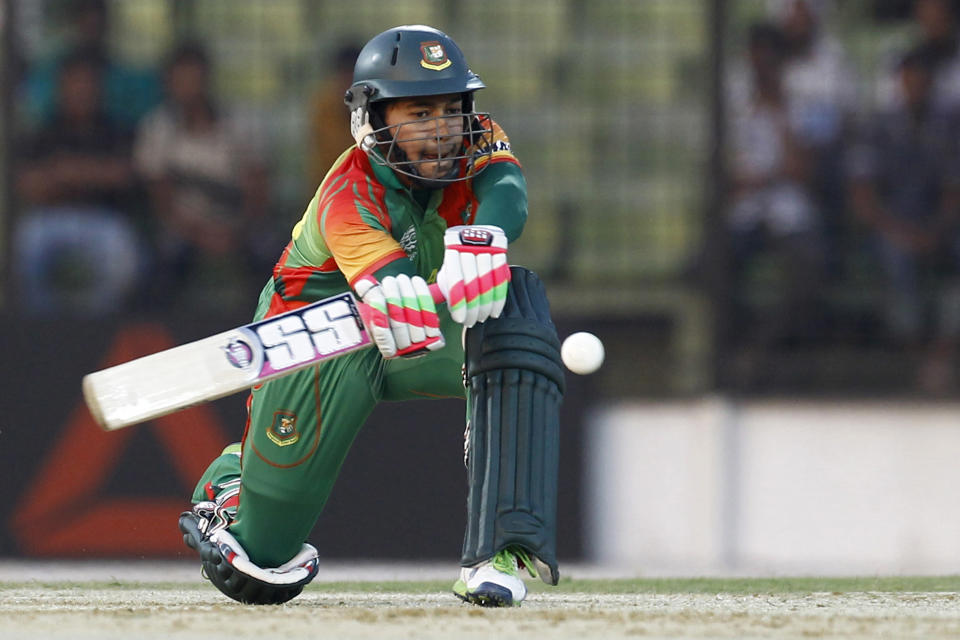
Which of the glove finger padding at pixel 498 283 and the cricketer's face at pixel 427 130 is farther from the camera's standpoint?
the cricketer's face at pixel 427 130

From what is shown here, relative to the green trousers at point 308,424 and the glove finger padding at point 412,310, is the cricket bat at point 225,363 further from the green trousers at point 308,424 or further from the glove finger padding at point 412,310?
the green trousers at point 308,424

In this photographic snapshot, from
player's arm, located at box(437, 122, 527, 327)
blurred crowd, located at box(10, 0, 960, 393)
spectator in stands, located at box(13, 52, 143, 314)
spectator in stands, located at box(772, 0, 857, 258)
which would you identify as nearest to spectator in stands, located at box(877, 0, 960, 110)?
blurred crowd, located at box(10, 0, 960, 393)

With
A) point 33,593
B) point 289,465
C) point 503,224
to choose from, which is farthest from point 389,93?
point 33,593

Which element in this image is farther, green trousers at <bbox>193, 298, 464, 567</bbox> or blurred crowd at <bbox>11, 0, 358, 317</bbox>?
blurred crowd at <bbox>11, 0, 358, 317</bbox>

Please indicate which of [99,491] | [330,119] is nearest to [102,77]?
[330,119]

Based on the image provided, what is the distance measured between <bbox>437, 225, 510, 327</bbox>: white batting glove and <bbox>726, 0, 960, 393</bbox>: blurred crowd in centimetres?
473

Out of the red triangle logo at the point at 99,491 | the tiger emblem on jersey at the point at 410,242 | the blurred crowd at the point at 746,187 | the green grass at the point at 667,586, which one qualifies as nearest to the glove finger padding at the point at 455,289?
the tiger emblem on jersey at the point at 410,242

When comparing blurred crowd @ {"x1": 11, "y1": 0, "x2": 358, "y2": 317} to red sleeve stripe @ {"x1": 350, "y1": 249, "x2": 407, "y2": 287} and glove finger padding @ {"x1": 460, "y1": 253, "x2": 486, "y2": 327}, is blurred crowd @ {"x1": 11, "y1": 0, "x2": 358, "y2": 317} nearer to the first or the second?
red sleeve stripe @ {"x1": 350, "y1": 249, "x2": 407, "y2": 287}

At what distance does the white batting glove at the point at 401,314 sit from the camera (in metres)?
3.75

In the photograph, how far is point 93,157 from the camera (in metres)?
8.70

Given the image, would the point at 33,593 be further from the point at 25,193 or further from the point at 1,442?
the point at 25,193

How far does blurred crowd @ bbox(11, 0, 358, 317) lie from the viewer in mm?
8523

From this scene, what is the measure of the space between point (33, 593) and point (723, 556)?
4034 millimetres

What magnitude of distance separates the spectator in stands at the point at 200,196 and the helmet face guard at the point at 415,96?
4.44 metres
